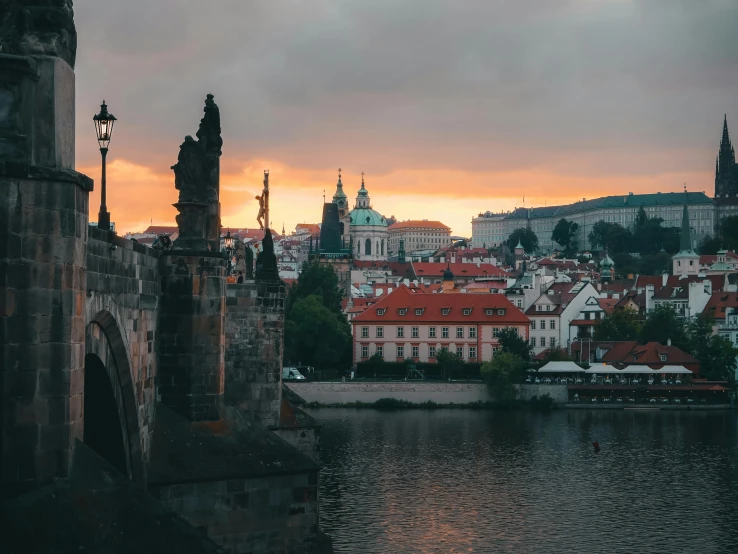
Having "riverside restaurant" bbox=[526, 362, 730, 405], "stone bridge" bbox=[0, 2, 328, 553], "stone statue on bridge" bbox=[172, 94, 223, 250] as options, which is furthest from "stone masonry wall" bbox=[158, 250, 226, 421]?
"riverside restaurant" bbox=[526, 362, 730, 405]

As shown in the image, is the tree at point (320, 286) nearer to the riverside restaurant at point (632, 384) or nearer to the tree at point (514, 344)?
the tree at point (514, 344)

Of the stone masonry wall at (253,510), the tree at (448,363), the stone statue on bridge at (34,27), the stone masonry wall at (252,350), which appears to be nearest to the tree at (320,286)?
the tree at (448,363)

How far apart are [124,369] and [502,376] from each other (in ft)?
257

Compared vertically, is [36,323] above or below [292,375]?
above

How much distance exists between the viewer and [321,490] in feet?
158

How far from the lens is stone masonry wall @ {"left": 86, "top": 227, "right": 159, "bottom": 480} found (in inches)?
595

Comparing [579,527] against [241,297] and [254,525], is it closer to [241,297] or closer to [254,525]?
[241,297]

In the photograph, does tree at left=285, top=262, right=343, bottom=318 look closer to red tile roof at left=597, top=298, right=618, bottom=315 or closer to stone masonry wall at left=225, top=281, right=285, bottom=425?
red tile roof at left=597, top=298, right=618, bottom=315

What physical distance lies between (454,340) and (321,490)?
61.0m

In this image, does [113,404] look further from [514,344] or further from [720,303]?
[720,303]

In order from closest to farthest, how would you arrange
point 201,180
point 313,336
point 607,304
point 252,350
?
point 201,180 < point 252,350 < point 313,336 < point 607,304

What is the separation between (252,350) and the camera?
86.7 ft

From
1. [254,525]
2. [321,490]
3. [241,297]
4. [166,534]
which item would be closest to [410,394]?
[321,490]

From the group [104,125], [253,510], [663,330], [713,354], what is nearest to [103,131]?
[104,125]
